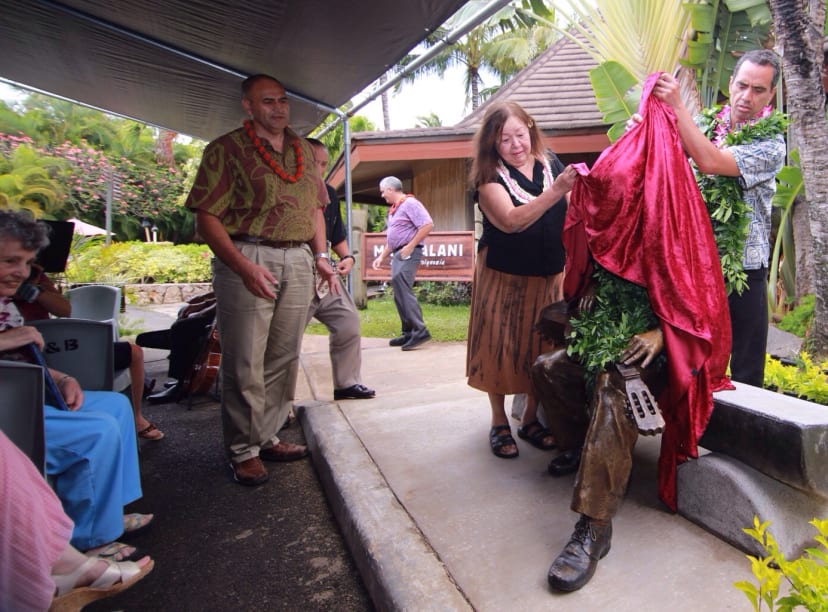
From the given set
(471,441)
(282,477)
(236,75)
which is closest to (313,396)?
(282,477)

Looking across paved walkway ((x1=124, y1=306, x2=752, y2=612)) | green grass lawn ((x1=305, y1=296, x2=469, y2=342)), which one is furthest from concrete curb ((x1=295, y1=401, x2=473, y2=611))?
green grass lawn ((x1=305, y1=296, x2=469, y2=342))

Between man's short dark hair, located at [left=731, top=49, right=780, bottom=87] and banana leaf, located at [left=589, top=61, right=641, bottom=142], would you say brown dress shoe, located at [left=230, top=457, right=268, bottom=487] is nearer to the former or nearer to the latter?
man's short dark hair, located at [left=731, top=49, right=780, bottom=87]

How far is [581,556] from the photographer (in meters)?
1.78

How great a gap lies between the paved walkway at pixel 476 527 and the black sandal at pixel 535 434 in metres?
0.06

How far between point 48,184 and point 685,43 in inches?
417

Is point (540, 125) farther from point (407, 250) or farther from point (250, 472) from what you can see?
point (250, 472)

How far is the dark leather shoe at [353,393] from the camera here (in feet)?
13.1

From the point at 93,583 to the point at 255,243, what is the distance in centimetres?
163

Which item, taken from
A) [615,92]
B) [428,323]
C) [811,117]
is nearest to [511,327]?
[811,117]

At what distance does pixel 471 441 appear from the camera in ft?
9.98

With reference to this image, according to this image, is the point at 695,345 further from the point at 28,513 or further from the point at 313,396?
the point at 313,396

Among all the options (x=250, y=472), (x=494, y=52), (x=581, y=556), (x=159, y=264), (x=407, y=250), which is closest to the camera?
(x=581, y=556)

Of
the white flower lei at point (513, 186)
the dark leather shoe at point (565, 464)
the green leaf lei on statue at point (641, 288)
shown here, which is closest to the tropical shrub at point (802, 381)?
the green leaf lei on statue at point (641, 288)

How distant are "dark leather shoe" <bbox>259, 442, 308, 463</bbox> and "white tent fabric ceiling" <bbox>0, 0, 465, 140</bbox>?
2.59 meters
